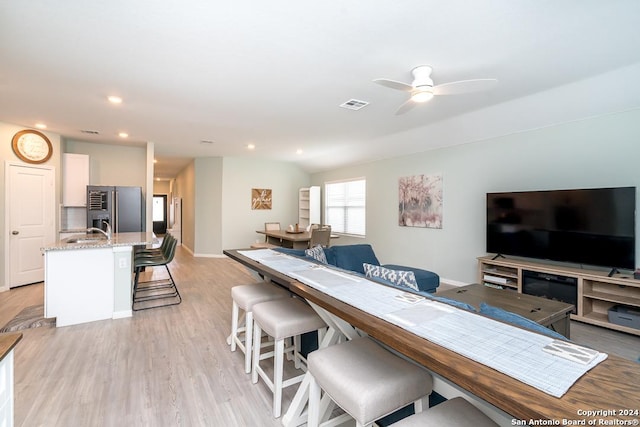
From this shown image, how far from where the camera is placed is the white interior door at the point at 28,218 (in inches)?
185

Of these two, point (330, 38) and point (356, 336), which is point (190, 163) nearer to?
point (330, 38)

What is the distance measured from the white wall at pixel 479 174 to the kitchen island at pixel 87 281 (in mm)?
4570

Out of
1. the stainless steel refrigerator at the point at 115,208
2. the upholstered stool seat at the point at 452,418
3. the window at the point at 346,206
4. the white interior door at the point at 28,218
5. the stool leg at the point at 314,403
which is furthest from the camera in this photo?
the window at the point at 346,206

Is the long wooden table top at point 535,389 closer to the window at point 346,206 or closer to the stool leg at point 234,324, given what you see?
the stool leg at point 234,324

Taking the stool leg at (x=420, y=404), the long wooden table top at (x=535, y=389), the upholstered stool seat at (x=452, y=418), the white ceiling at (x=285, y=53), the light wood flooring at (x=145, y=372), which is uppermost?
the white ceiling at (x=285, y=53)

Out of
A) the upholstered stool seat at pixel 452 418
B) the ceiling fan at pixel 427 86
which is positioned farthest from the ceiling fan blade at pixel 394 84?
the upholstered stool seat at pixel 452 418

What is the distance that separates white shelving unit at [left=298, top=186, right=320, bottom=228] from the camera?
26.3 feet

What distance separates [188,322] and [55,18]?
298 centimetres

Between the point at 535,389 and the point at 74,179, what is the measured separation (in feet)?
23.5

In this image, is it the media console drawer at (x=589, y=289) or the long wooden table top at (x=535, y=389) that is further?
the media console drawer at (x=589, y=289)

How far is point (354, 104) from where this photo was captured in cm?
371

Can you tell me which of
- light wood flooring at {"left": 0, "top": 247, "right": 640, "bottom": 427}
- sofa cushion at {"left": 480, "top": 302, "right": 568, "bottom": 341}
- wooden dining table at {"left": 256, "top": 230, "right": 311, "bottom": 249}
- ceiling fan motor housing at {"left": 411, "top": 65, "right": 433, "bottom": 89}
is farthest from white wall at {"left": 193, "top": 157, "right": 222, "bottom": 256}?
sofa cushion at {"left": 480, "top": 302, "right": 568, "bottom": 341}

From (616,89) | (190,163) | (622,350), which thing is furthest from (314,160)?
(622,350)

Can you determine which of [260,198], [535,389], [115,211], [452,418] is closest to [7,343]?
[452,418]
